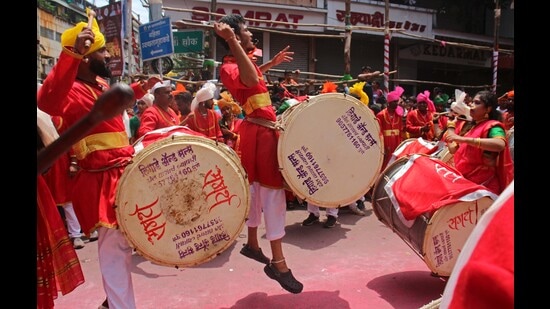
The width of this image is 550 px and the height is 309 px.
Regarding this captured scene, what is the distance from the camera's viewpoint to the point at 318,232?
6.09 meters

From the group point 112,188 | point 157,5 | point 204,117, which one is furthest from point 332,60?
point 112,188

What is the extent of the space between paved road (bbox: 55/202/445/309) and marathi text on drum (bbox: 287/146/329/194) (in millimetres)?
981

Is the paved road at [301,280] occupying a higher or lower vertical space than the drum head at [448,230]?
lower

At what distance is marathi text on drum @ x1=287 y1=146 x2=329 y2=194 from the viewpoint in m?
3.58

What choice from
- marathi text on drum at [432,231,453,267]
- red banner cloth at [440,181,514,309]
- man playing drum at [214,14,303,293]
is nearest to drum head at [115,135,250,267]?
man playing drum at [214,14,303,293]

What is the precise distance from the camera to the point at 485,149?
3.78m

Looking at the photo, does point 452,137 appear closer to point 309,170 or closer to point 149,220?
point 309,170

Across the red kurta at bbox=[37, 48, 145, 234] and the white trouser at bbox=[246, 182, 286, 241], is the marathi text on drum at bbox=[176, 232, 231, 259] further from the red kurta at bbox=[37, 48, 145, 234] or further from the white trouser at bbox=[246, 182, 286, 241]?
the white trouser at bbox=[246, 182, 286, 241]

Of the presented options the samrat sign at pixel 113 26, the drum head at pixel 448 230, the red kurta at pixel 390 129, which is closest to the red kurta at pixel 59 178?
the drum head at pixel 448 230

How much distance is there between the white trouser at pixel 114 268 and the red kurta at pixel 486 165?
281 centimetres

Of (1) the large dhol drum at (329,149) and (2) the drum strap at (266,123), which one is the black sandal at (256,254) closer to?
(1) the large dhol drum at (329,149)

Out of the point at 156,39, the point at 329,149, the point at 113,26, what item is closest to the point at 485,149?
the point at 329,149

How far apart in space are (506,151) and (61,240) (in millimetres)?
3351

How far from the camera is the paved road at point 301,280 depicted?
3816 mm
